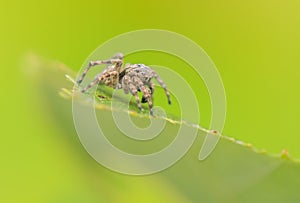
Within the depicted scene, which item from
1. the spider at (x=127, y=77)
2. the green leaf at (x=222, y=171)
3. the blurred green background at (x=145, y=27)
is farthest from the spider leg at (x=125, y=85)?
the green leaf at (x=222, y=171)

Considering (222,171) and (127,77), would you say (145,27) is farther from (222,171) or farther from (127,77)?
(222,171)

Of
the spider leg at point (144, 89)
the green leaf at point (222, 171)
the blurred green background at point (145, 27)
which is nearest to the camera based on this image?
the green leaf at point (222, 171)

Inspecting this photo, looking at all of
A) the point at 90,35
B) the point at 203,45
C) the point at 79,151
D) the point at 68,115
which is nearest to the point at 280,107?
the point at 203,45

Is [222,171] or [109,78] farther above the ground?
[109,78]

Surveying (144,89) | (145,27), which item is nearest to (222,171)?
(144,89)

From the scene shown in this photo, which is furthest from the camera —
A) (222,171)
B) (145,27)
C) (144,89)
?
(145,27)

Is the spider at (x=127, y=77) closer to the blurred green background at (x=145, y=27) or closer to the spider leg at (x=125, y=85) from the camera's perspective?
the spider leg at (x=125, y=85)

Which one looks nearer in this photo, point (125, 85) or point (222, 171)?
point (222, 171)

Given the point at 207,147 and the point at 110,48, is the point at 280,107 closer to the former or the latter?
the point at 110,48
